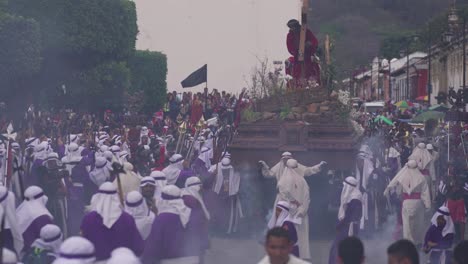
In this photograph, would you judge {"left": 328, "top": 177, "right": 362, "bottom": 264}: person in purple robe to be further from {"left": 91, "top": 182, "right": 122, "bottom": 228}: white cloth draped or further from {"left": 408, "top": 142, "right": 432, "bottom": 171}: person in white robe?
{"left": 408, "top": 142, "right": 432, "bottom": 171}: person in white robe

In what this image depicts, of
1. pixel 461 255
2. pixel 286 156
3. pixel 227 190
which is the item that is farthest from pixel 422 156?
pixel 461 255

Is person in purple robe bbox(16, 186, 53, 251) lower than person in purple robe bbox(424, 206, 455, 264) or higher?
higher

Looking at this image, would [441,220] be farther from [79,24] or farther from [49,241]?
[79,24]

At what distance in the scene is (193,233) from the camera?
37.8 feet

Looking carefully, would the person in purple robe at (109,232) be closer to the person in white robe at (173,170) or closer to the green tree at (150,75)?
the person in white robe at (173,170)

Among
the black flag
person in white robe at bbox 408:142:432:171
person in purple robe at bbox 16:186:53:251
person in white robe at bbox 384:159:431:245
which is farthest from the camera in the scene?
the black flag

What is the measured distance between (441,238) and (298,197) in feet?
8.30

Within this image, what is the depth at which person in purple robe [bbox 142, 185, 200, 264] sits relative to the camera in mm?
10977

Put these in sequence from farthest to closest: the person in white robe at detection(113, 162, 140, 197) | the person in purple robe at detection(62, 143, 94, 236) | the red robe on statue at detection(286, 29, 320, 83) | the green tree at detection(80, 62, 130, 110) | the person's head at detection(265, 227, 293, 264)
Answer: the green tree at detection(80, 62, 130, 110) → the red robe on statue at detection(286, 29, 320, 83) → the person in purple robe at detection(62, 143, 94, 236) → the person in white robe at detection(113, 162, 140, 197) → the person's head at detection(265, 227, 293, 264)

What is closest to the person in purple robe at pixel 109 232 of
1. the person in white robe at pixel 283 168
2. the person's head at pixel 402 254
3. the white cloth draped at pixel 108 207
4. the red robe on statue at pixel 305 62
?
the white cloth draped at pixel 108 207

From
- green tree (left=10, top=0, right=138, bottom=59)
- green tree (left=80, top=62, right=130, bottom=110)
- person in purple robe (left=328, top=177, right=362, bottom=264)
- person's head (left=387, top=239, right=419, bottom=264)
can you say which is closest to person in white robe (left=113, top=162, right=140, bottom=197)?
person in purple robe (left=328, top=177, right=362, bottom=264)

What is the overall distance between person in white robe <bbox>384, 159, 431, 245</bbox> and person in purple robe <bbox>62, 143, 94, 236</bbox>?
4.61 m

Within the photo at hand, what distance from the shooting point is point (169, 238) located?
11055 millimetres

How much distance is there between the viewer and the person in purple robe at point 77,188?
1677 centimetres
